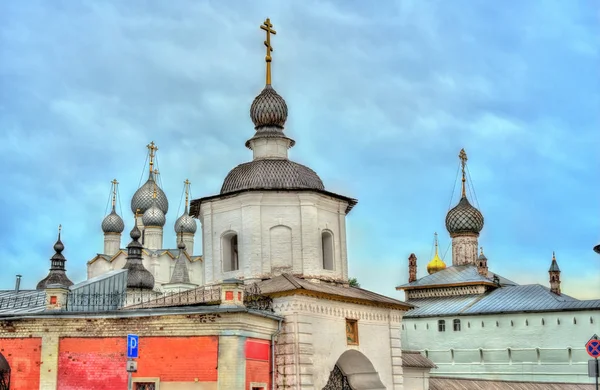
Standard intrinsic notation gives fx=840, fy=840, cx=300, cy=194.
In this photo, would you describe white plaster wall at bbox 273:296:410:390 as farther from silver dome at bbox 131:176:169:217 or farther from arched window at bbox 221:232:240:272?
silver dome at bbox 131:176:169:217

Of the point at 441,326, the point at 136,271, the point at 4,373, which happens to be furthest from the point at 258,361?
the point at 136,271

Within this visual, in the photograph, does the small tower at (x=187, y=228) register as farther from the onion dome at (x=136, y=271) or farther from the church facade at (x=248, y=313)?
the church facade at (x=248, y=313)

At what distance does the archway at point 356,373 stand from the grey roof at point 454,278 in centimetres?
2132

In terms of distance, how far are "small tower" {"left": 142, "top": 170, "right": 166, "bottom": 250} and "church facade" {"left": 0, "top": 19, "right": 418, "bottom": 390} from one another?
1145 inches

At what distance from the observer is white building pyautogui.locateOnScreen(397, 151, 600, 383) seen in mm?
36938

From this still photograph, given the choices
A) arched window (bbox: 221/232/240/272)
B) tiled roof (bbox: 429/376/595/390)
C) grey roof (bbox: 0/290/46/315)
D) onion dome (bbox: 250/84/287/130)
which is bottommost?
tiled roof (bbox: 429/376/595/390)

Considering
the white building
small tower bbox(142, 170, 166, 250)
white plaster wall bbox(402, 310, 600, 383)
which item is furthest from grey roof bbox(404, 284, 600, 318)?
small tower bbox(142, 170, 166, 250)

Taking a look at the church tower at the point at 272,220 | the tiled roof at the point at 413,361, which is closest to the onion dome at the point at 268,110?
the church tower at the point at 272,220

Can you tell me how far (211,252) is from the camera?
24484mm

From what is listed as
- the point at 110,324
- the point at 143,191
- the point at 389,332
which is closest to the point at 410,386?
the point at 389,332

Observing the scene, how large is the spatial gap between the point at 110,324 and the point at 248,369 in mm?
3309

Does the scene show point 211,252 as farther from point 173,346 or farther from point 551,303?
point 551,303

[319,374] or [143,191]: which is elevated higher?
[143,191]

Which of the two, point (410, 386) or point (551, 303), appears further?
point (551, 303)
